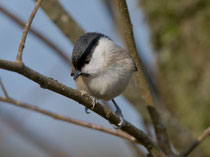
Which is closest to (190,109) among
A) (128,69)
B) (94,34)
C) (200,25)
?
(200,25)

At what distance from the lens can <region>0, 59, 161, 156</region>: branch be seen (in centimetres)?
105

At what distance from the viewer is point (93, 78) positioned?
1.80 m

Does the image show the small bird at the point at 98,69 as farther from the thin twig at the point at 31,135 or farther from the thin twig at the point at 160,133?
the thin twig at the point at 31,135

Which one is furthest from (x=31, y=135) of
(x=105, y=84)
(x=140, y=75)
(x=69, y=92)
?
(x=69, y=92)

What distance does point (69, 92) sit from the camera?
120 cm

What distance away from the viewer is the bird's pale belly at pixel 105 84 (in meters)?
1.78

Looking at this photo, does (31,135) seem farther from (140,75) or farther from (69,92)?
(69,92)

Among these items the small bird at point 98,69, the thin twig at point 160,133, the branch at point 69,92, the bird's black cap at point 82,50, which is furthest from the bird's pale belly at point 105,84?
the branch at point 69,92

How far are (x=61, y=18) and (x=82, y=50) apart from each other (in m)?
0.37

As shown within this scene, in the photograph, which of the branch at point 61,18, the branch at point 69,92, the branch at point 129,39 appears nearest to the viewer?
the branch at point 69,92

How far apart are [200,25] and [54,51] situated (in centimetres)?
119

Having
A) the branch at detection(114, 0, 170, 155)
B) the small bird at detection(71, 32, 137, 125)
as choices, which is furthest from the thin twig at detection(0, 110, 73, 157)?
the branch at detection(114, 0, 170, 155)

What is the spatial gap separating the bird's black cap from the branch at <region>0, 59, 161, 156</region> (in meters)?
0.46

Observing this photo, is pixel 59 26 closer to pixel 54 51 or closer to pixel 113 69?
pixel 54 51
